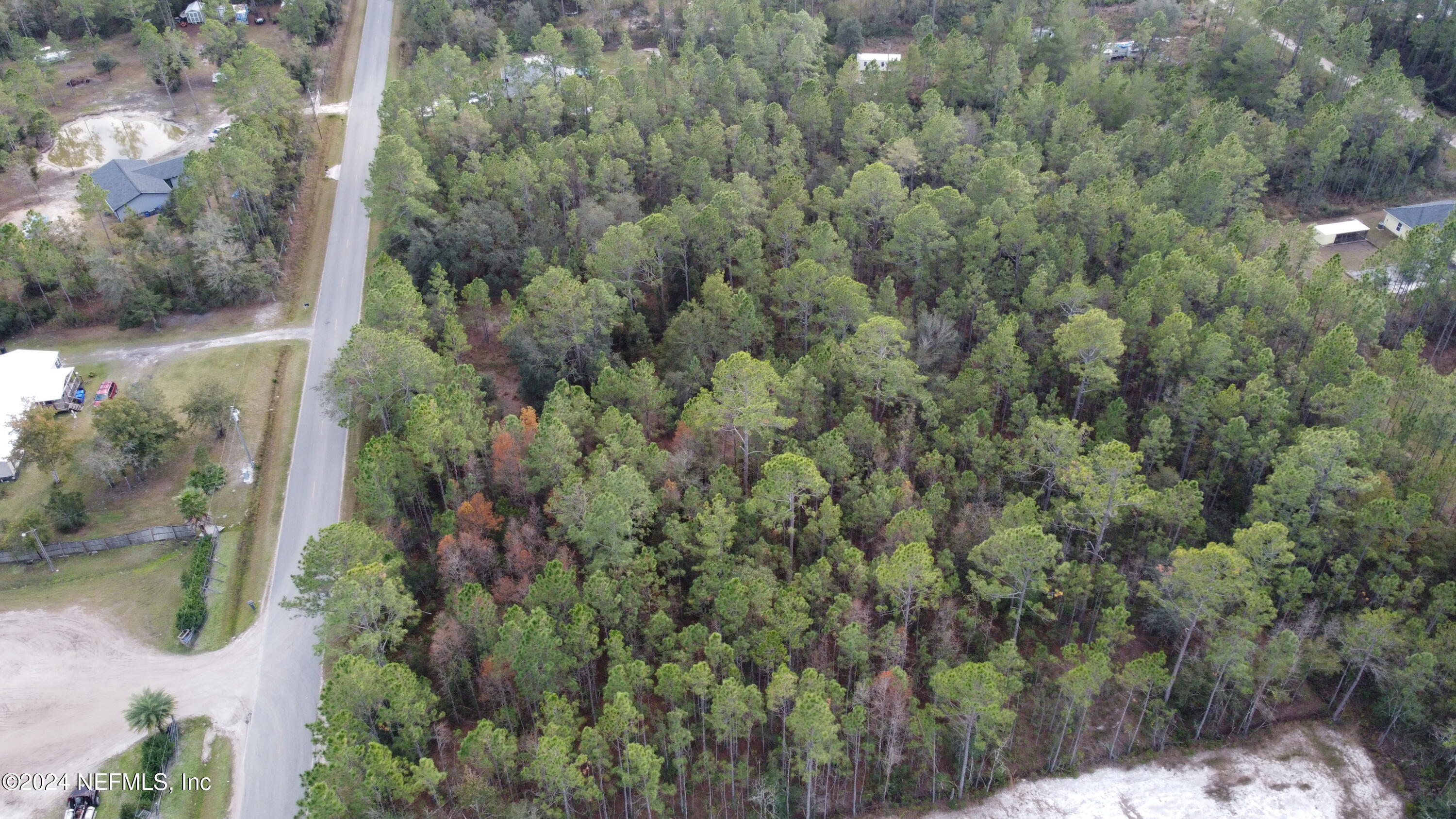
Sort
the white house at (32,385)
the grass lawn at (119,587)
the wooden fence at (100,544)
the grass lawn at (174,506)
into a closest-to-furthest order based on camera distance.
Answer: the grass lawn at (119,587) → the grass lawn at (174,506) → the wooden fence at (100,544) → the white house at (32,385)

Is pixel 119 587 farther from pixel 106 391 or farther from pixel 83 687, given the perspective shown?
pixel 106 391

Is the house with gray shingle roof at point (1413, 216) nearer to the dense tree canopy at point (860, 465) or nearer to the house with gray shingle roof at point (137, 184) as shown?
the dense tree canopy at point (860, 465)

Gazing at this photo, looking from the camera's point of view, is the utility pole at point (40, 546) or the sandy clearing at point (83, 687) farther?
the utility pole at point (40, 546)

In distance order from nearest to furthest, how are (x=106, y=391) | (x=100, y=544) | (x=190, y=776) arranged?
1. (x=190, y=776)
2. (x=100, y=544)
3. (x=106, y=391)

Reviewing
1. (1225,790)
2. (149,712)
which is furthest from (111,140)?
(1225,790)

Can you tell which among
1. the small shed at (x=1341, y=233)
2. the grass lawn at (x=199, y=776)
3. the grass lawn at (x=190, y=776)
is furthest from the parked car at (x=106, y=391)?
the small shed at (x=1341, y=233)

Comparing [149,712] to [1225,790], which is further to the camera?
[1225,790]
